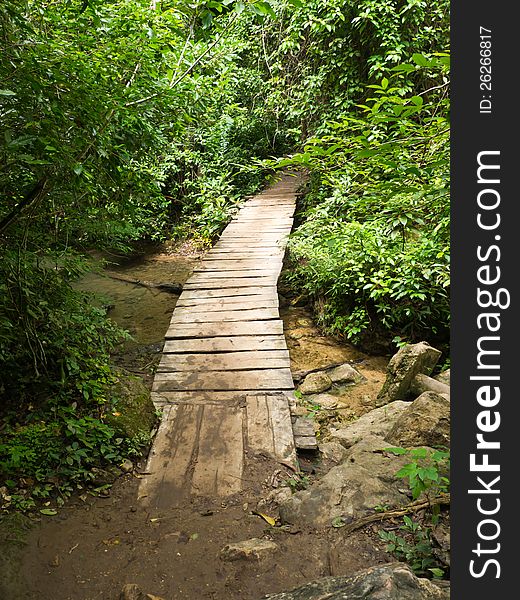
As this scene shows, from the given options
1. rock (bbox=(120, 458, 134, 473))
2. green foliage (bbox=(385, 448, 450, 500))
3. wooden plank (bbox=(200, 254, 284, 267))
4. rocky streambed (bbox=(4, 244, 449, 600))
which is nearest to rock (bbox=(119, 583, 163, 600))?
rocky streambed (bbox=(4, 244, 449, 600))

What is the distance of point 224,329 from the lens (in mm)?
4594

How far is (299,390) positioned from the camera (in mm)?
4859

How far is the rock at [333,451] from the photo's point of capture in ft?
10.6

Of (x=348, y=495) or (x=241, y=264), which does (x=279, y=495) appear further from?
(x=241, y=264)

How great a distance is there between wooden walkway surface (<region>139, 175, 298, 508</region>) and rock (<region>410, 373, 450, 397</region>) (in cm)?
135

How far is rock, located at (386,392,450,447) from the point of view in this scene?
2762mm

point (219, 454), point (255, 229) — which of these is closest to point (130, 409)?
point (219, 454)

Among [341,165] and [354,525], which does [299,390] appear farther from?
[341,165]

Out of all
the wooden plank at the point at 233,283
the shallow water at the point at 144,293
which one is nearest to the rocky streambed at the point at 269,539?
the wooden plank at the point at 233,283

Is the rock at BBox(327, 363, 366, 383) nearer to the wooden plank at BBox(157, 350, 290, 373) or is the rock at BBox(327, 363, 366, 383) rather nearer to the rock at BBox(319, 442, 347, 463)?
the wooden plank at BBox(157, 350, 290, 373)

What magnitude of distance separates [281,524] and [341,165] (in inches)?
79.6

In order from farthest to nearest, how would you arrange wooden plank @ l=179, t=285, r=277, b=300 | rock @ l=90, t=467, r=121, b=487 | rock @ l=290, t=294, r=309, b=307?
rock @ l=290, t=294, r=309, b=307, wooden plank @ l=179, t=285, r=277, b=300, rock @ l=90, t=467, r=121, b=487

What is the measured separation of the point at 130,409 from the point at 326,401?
2339mm

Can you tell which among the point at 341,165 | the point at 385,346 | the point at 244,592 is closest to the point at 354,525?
the point at 244,592
